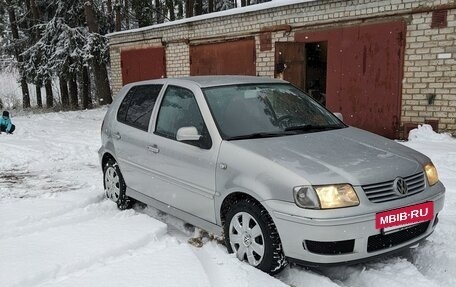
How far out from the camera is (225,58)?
12281 millimetres

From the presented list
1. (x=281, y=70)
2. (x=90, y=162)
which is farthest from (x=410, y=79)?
(x=90, y=162)

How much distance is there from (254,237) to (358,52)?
6978 mm

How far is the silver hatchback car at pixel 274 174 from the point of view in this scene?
3027mm

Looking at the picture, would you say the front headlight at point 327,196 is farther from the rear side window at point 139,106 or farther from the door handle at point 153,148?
the rear side window at point 139,106

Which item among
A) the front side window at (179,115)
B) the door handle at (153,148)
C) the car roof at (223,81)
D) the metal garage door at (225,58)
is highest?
the metal garage door at (225,58)

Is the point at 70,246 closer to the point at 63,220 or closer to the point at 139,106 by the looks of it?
the point at 63,220

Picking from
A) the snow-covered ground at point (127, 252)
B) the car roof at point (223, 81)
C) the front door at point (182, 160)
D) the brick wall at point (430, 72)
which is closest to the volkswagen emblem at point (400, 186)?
the snow-covered ground at point (127, 252)

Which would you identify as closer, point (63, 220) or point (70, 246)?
point (70, 246)

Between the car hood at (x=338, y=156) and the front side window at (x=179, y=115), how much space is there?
1.48ft

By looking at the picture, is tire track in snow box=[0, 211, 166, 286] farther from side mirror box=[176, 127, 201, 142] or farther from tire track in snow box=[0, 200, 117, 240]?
side mirror box=[176, 127, 201, 142]

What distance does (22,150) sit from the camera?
9141 millimetres

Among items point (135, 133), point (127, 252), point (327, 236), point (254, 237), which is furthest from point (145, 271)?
point (135, 133)

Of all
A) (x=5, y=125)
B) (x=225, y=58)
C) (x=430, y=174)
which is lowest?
(x=5, y=125)

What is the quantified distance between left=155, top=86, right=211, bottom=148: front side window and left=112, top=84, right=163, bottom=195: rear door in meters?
0.21
